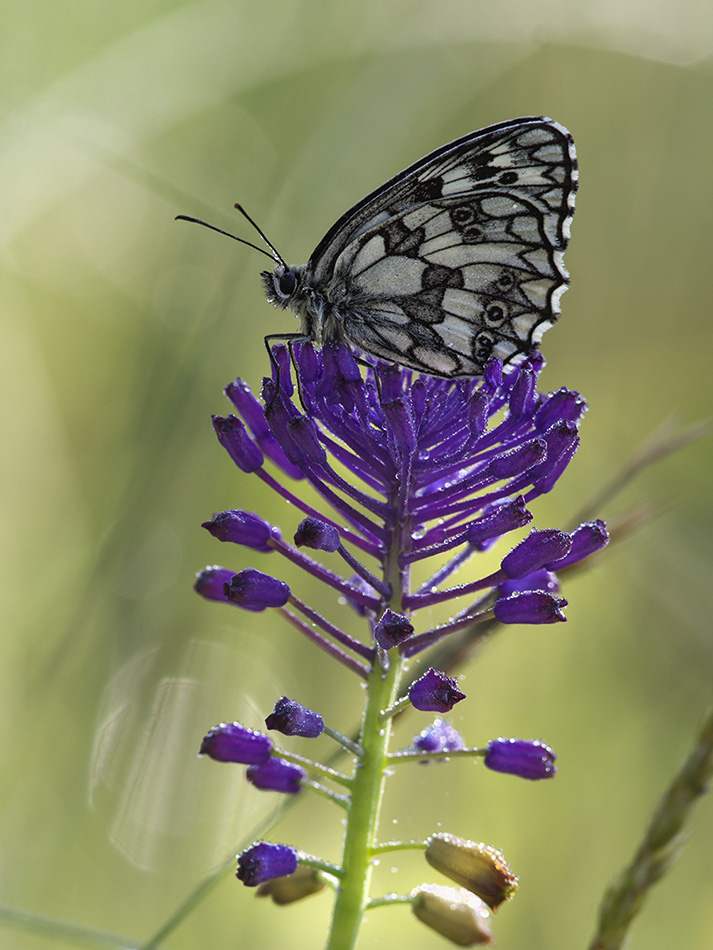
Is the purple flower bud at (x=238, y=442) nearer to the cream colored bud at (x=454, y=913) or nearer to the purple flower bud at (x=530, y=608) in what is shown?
the purple flower bud at (x=530, y=608)

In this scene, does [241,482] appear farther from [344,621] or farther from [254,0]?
[254,0]

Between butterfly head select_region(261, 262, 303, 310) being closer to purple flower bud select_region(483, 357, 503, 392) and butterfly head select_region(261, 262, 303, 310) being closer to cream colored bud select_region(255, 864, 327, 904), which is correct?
purple flower bud select_region(483, 357, 503, 392)

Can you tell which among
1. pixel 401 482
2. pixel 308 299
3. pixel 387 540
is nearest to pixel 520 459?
pixel 401 482

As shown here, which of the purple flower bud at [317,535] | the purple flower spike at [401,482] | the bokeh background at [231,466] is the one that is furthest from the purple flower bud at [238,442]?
the bokeh background at [231,466]

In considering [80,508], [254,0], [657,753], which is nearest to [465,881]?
[657,753]

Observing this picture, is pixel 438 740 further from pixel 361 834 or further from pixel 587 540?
pixel 587 540
